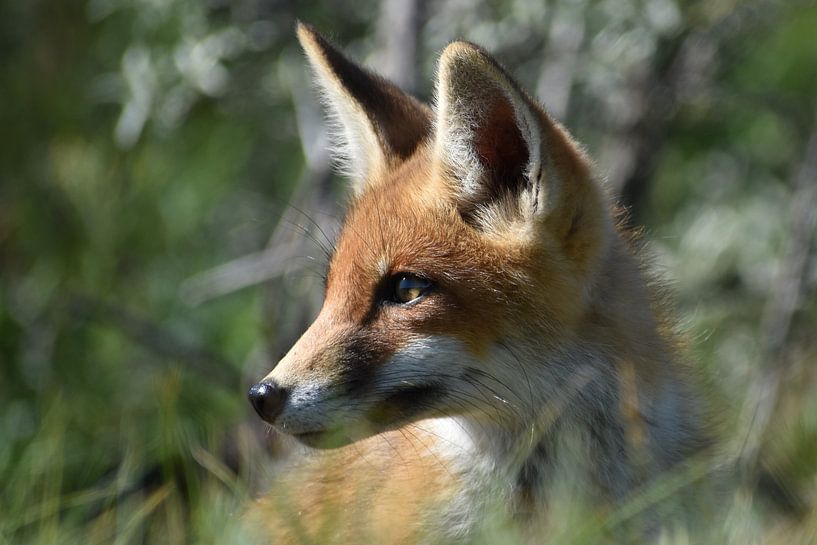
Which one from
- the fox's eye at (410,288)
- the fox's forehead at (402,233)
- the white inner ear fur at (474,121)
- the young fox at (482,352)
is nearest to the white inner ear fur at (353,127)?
the fox's forehead at (402,233)

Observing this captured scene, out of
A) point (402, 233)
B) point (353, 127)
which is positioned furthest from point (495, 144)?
point (353, 127)

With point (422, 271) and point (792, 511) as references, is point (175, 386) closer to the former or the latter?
point (422, 271)

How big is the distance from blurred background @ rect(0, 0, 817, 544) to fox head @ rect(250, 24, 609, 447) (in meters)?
1.05

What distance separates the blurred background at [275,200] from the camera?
582cm

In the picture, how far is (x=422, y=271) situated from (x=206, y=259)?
551cm

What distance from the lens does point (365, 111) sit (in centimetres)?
413

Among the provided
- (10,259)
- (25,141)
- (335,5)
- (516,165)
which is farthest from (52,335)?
(516,165)

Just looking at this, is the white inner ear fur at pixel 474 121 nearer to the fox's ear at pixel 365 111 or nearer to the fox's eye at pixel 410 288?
the fox's eye at pixel 410 288

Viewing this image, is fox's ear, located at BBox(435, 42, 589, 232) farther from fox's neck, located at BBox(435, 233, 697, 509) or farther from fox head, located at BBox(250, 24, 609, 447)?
fox's neck, located at BBox(435, 233, 697, 509)

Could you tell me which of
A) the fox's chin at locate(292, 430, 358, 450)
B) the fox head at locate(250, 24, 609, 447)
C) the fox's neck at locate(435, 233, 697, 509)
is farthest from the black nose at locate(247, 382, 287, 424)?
the fox's neck at locate(435, 233, 697, 509)

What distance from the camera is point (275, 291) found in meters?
6.79

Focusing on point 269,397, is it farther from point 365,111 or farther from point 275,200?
point 275,200

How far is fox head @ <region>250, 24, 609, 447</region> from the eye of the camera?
10.9 feet

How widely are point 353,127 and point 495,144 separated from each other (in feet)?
2.82
